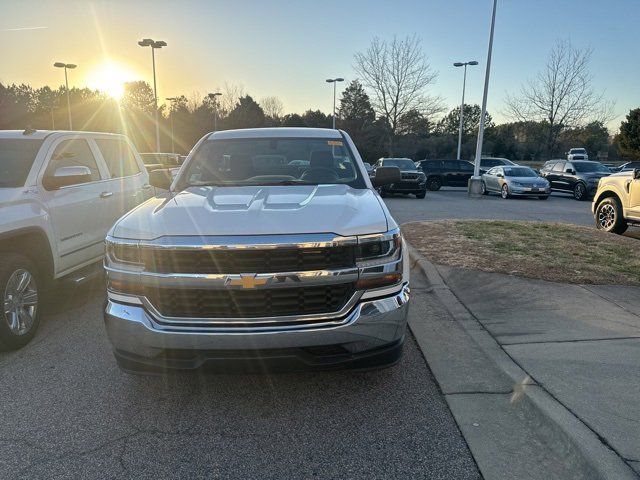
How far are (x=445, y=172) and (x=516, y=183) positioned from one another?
19.1ft

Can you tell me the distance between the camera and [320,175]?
4289mm

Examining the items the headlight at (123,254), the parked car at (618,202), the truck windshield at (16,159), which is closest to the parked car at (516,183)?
the parked car at (618,202)

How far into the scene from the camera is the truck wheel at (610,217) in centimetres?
955

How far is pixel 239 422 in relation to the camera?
3.00 m

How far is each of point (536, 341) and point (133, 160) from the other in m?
5.87

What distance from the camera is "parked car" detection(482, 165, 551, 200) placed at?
19.8 metres

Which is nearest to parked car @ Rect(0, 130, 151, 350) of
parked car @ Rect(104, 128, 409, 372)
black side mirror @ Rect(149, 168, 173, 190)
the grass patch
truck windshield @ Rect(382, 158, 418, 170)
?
black side mirror @ Rect(149, 168, 173, 190)

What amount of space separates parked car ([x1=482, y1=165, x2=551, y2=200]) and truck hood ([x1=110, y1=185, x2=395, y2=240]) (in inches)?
722

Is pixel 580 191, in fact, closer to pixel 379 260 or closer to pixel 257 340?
pixel 379 260

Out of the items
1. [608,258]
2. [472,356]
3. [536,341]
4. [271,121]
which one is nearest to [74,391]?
[472,356]

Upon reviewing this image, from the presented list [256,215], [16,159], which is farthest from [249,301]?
[16,159]

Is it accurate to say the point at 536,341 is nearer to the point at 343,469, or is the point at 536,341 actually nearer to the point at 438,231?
the point at 343,469

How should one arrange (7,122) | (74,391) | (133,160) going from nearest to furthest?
(74,391)
(133,160)
(7,122)

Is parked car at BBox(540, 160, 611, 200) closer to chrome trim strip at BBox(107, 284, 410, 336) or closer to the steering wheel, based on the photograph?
the steering wheel
